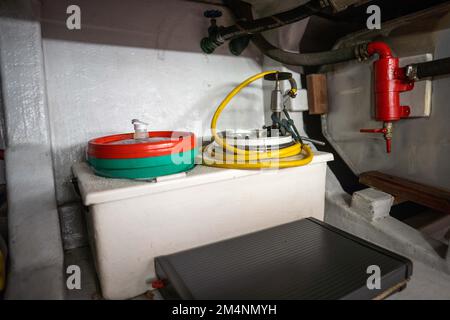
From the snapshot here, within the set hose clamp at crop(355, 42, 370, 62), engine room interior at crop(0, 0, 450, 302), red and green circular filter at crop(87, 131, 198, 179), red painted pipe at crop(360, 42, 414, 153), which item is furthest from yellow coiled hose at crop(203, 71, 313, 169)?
hose clamp at crop(355, 42, 370, 62)

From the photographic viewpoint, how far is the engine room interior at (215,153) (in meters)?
0.73

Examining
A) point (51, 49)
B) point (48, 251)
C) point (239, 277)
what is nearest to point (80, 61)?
point (51, 49)

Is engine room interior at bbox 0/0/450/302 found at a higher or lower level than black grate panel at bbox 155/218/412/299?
higher

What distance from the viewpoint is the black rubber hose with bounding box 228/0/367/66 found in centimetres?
110

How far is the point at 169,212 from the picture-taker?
778 mm

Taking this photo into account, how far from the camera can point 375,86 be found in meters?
1.04

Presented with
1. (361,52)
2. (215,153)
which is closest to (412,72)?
(361,52)

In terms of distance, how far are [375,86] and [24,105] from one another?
1227 millimetres

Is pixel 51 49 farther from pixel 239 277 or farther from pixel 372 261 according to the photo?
pixel 372 261

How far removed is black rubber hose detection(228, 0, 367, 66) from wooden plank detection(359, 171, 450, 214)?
0.50 m

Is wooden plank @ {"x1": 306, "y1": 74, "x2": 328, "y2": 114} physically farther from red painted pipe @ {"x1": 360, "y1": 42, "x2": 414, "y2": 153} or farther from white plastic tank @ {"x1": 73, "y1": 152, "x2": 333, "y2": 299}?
white plastic tank @ {"x1": 73, "y1": 152, "x2": 333, "y2": 299}

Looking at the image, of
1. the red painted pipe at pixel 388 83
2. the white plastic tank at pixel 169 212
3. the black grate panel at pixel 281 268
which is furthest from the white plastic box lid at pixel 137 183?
the red painted pipe at pixel 388 83
